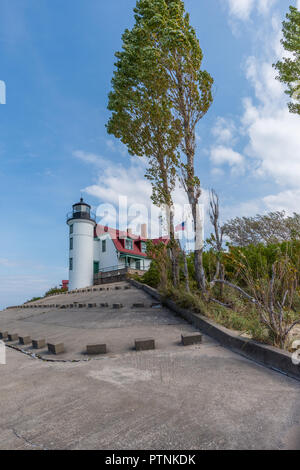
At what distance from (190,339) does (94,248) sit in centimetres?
2722

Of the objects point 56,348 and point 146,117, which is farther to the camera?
point 146,117

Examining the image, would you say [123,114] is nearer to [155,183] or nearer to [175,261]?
[155,183]

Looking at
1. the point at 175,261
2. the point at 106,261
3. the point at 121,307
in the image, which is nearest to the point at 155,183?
the point at 175,261

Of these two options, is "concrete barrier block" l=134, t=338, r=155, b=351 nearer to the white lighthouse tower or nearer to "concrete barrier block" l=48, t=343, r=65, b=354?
"concrete barrier block" l=48, t=343, r=65, b=354

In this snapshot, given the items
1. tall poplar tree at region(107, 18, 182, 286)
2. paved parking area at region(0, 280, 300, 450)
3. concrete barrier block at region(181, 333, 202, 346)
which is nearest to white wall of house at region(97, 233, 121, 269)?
tall poplar tree at region(107, 18, 182, 286)

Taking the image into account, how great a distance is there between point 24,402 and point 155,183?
8.27 m

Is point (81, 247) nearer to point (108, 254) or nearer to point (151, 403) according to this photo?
point (108, 254)

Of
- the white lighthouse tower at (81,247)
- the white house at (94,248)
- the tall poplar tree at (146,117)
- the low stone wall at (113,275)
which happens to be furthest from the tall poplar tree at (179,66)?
the white lighthouse tower at (81,247)

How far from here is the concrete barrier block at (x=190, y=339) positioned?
4246 millimetres

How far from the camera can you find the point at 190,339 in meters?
4.28

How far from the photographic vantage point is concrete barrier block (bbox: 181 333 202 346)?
13.9 ft

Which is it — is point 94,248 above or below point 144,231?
below

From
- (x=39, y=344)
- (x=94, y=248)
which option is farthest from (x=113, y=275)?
(x=39, y=344)

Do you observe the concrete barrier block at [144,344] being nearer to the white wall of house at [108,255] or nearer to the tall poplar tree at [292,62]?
the tall poplar tree at [292,62]
